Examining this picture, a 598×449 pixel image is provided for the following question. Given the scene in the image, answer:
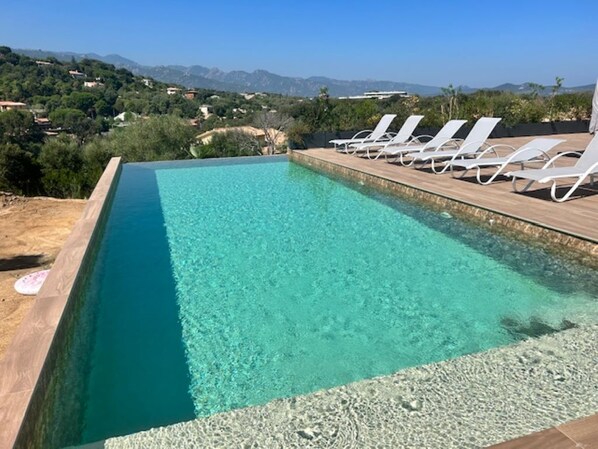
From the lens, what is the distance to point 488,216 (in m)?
5.26

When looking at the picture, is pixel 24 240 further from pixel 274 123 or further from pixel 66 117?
pixel 66 117

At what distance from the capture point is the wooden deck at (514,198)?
4633 millimetres

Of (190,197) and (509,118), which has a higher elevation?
(509,118)

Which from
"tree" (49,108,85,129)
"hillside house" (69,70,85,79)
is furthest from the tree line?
"hillside house" (69,70,85,79)

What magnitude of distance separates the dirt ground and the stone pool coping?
0.55 metres

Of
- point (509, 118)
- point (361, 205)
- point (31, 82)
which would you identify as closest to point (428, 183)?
point (361, 205)

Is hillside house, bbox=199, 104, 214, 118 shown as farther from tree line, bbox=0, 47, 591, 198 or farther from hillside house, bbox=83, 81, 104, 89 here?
tree line, bbox=0, 47, 591, 198

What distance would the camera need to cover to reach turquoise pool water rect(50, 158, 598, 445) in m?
2.68

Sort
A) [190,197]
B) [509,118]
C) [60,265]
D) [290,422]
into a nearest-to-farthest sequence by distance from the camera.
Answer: [290,422] → [60,265] → [190,197] → [509,118]

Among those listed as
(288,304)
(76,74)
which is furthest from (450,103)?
(76,74)

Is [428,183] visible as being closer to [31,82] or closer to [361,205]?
[361,205]

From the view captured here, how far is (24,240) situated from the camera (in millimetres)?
6023

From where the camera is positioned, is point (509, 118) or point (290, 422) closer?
point (290, 422)

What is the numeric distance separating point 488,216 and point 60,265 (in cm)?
446
